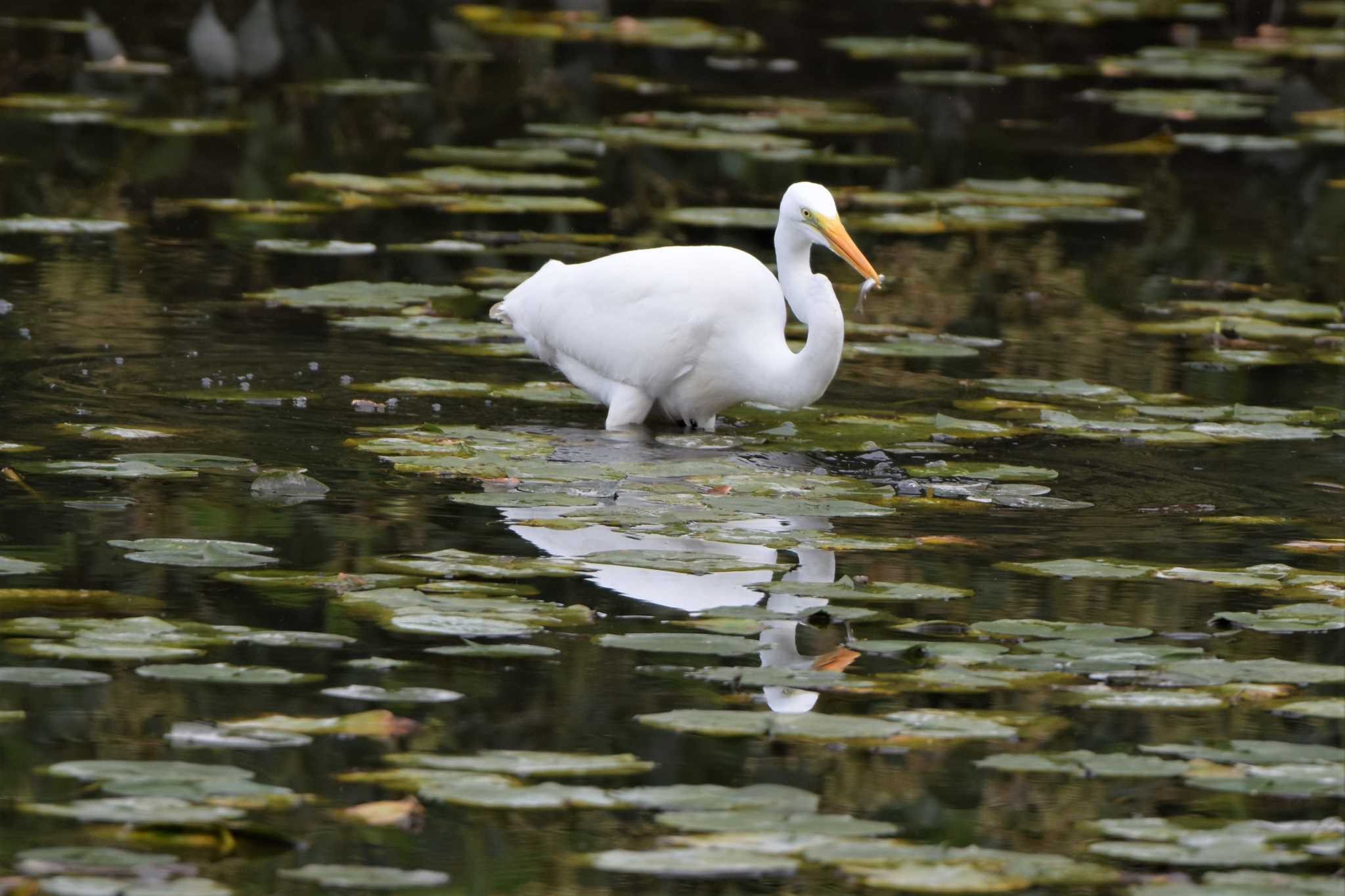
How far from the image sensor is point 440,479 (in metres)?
6.46

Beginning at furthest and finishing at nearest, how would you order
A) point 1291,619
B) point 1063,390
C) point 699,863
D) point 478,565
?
point 1063,390, point 478,565, point 1291,619, point 699,863

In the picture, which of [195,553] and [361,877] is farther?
[195,553]

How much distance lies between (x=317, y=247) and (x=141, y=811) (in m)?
5.58

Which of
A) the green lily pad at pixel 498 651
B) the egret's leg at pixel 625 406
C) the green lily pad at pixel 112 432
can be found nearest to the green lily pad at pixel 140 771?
the green lily pad at pixel 498 651

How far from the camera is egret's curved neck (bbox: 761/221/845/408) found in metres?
6.83

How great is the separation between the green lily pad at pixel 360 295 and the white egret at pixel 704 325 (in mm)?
1113

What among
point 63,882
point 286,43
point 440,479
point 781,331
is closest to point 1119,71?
point 286,43

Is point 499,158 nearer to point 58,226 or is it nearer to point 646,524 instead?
point 58,226

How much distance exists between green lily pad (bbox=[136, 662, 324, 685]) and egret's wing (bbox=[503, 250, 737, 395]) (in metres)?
2.68

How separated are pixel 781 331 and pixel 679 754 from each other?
297 cm

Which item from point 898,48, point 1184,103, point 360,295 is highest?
point 898,48

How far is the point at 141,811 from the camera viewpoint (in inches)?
148

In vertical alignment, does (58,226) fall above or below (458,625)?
above

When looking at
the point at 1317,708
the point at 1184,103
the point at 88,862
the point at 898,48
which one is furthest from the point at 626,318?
the point at 898,48
